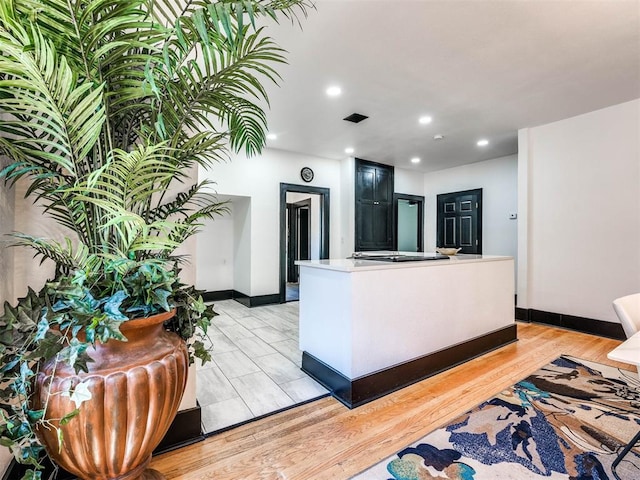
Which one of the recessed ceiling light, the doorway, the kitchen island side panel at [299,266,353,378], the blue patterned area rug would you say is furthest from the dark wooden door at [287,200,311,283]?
the blue patterned area rug

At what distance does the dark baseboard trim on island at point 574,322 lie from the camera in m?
3.48

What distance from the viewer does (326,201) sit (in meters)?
5.80

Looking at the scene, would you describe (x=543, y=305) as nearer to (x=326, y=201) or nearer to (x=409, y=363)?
(x=409, y=363)

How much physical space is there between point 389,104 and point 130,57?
116 inches

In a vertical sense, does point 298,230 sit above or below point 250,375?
above

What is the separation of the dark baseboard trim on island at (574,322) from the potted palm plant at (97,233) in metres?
4.56

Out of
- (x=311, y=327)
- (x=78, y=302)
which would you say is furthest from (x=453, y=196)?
(x=78, y=302)

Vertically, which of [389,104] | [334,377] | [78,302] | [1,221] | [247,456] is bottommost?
[247,456]

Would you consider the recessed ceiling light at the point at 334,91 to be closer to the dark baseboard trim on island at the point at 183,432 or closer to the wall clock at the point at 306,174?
the wall clock at the point at 306,174

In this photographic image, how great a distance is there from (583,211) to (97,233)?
4832mm

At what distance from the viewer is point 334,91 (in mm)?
3100

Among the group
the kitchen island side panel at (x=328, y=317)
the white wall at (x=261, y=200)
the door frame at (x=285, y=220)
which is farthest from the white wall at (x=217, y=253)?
the kitchen island side panel at (x=328, y=317)

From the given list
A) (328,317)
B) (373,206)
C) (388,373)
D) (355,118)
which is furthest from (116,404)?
(373,206)

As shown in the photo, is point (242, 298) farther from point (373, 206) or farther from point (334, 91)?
point (334, 91)
